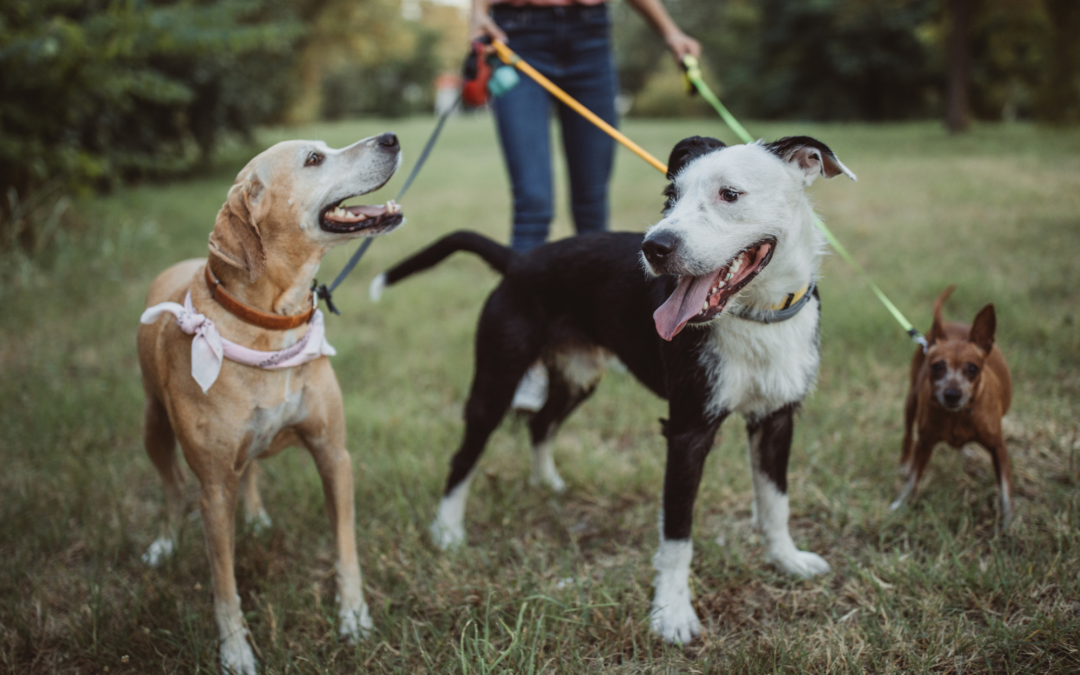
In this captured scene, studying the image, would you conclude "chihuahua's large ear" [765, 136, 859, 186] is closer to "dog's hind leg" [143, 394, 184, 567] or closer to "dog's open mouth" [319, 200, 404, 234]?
"dog's open mouth" [319, 200, 404, 234]

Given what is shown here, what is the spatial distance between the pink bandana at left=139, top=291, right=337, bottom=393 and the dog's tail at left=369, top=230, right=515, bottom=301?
676mm

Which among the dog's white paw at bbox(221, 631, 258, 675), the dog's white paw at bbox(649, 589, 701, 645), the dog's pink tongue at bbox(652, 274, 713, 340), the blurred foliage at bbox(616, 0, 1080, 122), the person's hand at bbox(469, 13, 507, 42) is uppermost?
the blurred foliage at bbox(616, 0, 1080, 122)

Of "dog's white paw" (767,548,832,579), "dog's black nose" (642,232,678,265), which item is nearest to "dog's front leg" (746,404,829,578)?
"dog's white paw" (767,548,832,579)

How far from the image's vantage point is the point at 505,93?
139 inches

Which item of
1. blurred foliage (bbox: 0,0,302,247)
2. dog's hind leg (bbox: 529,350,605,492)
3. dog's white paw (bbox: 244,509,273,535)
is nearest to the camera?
dog's white paw (bbox: 244,509,273,535)

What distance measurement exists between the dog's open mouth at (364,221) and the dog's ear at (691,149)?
913mm

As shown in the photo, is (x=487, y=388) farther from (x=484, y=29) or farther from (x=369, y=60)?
(x=369, y=60)

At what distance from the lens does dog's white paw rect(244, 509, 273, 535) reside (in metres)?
2.89

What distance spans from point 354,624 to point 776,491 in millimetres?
1541

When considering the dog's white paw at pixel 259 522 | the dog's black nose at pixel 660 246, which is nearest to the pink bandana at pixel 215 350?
the dog's white paw at pixel 259 522

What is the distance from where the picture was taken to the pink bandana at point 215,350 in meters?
2.10

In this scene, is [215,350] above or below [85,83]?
below

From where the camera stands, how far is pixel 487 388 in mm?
2859

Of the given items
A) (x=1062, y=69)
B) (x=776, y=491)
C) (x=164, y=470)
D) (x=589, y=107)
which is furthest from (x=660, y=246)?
(x=1062, y=69)
